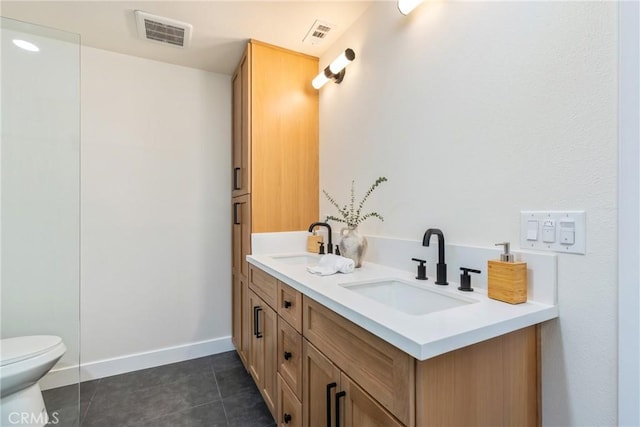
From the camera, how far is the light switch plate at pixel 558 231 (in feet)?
2.61

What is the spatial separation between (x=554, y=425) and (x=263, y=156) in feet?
6.04

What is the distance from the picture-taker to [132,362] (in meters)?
2.17

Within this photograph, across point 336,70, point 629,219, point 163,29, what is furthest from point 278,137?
point 629,219

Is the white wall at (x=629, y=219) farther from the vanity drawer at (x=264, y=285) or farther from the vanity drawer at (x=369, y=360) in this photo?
the vanity drawer at (x=264, y=285)

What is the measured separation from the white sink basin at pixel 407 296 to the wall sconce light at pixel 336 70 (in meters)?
1.27

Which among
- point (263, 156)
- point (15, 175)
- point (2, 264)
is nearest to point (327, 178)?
point (263, 156)

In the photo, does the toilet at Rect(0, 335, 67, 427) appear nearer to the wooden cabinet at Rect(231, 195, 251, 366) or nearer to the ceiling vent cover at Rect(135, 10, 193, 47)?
the wooden cabinet at Rect(231, 195, 251, 366)

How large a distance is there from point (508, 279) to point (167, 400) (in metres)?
2.01

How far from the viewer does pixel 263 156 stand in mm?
1973

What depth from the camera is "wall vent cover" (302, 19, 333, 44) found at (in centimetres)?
179

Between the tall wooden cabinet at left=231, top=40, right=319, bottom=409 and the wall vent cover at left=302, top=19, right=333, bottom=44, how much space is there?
19 cm

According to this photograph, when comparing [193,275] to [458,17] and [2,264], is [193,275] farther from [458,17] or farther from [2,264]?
[458,17]

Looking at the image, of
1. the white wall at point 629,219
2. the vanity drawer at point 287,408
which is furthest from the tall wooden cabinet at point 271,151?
the white wall at point 629,219

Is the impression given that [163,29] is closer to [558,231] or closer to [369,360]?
[369,360]
